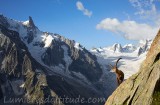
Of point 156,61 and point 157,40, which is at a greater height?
point 157,40

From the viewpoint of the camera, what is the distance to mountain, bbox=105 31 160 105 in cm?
2367

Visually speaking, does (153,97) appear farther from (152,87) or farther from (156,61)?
(156,61)

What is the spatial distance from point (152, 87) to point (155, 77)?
→ 0.77 metres

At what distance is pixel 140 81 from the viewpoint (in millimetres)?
25938

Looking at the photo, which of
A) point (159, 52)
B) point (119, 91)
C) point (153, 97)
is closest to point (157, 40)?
point (159, 52)

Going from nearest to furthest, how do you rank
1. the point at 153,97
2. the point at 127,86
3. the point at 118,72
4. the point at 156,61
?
the point at 153,97
the point at 156,61
the point at 127,86
the point at 118,72

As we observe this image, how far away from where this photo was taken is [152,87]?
23797mm

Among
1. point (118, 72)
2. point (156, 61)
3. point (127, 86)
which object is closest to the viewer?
point (156, 61)

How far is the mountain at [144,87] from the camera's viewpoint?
2367 centimetres

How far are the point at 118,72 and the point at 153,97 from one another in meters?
6.42

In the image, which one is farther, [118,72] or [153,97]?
[118,72]

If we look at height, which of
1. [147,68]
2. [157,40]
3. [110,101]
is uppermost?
[157,40]

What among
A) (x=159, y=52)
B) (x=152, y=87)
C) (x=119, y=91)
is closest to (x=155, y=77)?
(x=152, y=87)

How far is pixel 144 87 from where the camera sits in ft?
82.2
